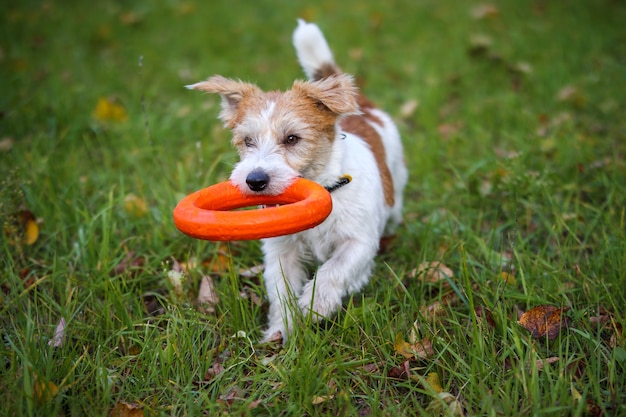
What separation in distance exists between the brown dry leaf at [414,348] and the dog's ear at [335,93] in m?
1.26

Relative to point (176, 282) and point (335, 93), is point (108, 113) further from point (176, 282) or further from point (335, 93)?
point (335, 93)

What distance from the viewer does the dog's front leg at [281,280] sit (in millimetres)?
2750

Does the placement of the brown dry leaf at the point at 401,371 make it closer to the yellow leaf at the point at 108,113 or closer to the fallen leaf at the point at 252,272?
the fallen leaf at the point at 252,272

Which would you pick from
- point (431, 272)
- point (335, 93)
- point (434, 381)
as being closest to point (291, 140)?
point (335, 93)

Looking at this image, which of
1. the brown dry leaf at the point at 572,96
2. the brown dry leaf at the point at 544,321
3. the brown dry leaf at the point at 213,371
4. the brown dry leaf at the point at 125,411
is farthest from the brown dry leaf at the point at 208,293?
the brown dry leaf at the point at 572,96

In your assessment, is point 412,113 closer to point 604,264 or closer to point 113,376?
point 604,264

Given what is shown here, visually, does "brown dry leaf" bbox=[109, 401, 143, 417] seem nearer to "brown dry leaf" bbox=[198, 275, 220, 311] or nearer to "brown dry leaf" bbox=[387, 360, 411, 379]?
"brown dry leaf" bbox=[198, 275, 220, 311]

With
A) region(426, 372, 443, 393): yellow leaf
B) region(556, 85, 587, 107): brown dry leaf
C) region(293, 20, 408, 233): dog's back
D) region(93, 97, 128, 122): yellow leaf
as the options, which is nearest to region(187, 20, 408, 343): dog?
region(293, 20, 408, 233): dog's back

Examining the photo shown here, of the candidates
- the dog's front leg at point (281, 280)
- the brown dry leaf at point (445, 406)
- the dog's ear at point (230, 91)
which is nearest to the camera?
the brown dry leaf at point (445, 406)

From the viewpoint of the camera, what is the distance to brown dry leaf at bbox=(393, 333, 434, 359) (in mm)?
2463

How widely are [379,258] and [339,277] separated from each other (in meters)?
0.72

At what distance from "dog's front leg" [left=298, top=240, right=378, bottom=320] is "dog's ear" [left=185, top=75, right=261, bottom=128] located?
102 cm

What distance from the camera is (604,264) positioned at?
9.81ft

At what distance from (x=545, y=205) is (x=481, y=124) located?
1729 millimetres
